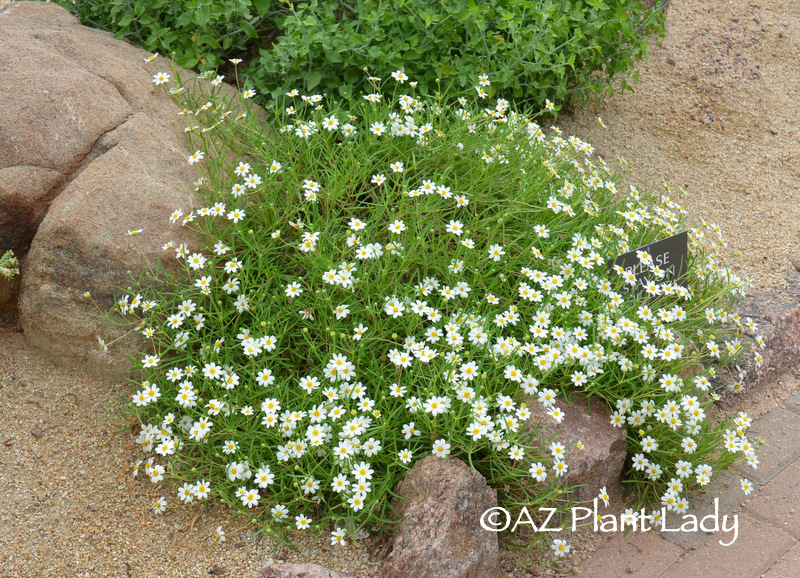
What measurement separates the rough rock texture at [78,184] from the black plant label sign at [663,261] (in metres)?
1.74

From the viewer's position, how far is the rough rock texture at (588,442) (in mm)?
2559

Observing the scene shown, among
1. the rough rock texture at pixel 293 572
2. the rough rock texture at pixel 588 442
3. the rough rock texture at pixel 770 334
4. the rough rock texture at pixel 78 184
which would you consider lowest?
the rough rock texture at pixel 770 334

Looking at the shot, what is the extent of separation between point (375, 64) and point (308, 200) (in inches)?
39.9

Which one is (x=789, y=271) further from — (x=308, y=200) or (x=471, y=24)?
(x=308, y=200)

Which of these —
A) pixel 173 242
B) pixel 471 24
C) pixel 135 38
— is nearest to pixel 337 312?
pixel 173 242

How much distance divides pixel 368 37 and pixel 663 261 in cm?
170

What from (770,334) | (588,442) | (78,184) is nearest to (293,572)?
(588,442)

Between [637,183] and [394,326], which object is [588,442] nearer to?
[394,326]

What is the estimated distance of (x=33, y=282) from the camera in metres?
2.79

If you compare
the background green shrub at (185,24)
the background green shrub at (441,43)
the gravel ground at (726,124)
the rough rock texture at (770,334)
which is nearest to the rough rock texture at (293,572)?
the rough rock texture at (770,334)

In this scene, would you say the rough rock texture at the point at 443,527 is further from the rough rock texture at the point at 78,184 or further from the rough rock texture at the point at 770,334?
the rough rock texture at the point at 770,334

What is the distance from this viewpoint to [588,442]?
261cm

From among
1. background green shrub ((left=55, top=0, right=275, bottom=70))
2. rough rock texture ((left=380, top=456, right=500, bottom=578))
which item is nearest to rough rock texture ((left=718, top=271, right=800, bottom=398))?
rough rock texture ((left=380, top=456, right=500, bottom=578))

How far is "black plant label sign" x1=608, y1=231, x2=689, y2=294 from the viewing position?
3.02 m
